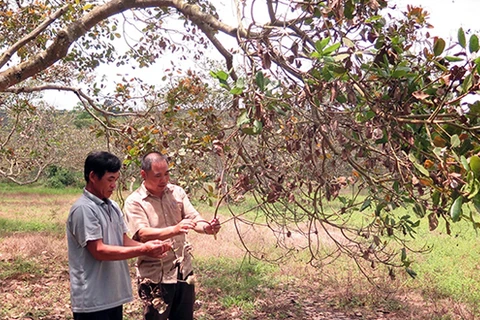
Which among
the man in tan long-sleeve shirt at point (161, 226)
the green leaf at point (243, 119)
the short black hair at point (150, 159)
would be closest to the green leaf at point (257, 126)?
the green leaf at point (243, 119)

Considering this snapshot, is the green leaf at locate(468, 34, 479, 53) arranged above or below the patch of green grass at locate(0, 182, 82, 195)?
below

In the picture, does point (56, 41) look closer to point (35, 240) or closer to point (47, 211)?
point (35, 240)

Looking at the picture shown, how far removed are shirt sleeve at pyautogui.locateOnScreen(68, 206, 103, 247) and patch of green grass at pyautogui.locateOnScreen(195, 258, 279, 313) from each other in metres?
2.71

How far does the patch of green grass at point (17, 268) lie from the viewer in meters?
6.34

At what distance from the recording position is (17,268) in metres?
6.62

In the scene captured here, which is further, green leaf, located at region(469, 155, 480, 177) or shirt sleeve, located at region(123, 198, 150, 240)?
shirt sleeve, located at region(123, 198, 150, 240)

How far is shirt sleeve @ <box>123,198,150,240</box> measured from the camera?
117 inches

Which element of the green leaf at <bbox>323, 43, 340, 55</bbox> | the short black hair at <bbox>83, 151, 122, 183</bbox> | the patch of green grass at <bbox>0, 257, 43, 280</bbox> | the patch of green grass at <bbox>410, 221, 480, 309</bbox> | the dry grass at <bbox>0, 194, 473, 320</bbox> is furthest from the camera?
the patch of green grass at <bbox>0, 257, 43, 280</bbox>

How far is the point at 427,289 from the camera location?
5.86m

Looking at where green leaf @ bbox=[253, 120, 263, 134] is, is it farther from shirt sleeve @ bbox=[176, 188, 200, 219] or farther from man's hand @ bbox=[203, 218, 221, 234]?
shirt sleeve @ bbox=[176, 188, 200, 219]

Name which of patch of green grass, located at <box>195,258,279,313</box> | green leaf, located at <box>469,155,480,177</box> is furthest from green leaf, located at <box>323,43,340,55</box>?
patch of green grass, located at <box>195,258,279,313</box>

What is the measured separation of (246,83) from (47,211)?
44.2 ft

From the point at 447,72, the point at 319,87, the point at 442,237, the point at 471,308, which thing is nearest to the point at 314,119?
the point at 319,87

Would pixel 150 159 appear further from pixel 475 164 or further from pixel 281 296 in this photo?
pixel 281 296
